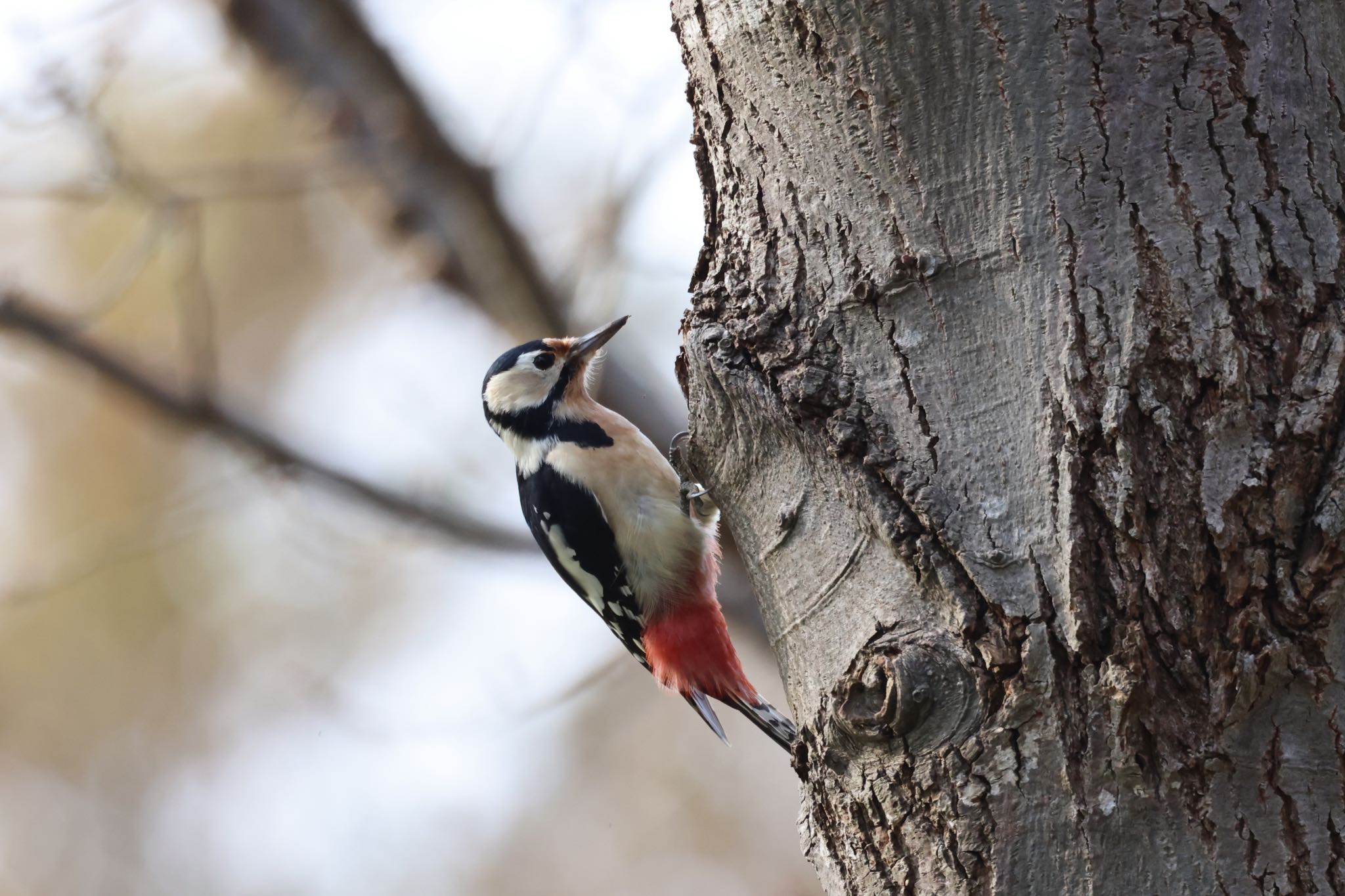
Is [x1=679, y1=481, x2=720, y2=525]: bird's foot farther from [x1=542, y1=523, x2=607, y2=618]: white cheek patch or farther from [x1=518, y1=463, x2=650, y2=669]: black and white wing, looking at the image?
[x1=542, y1=523, x2=607, y2=618]: white cheek patch

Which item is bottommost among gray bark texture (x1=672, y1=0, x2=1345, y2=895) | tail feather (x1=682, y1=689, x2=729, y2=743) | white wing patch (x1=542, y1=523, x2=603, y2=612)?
tail feather (x1=682, y1=689, x2=729, y2=743)

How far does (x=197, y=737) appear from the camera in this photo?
379 inches

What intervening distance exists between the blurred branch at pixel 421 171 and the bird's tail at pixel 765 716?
127 centimetres

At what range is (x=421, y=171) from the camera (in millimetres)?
4770

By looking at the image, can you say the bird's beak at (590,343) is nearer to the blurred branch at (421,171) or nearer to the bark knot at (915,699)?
the blurred branch at (421,171)

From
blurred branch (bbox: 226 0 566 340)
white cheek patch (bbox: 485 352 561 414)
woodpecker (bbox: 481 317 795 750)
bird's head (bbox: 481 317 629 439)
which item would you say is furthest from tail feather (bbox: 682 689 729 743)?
blurred branch (bbox: 226 0 566 340)

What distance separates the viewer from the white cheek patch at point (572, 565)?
3.83 meters

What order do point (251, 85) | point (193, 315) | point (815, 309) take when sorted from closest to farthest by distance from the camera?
point (815, 309) < point (193, 315) < point (251, 85)

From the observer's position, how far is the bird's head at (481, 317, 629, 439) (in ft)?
13.1

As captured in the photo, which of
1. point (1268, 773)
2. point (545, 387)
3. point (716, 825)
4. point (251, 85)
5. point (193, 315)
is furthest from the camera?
point (716, 825)

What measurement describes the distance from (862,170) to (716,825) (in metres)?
7.97

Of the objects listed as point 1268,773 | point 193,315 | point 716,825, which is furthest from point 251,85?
point 716,825

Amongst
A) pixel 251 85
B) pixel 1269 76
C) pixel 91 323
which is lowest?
pixel 91 323

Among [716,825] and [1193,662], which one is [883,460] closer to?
[1193,662]
